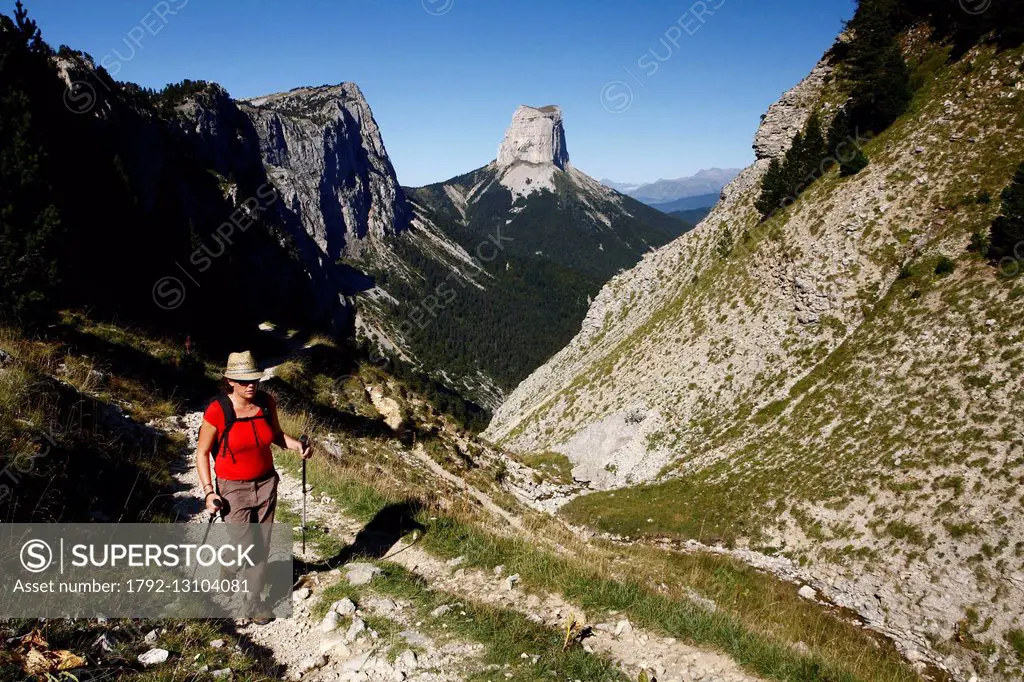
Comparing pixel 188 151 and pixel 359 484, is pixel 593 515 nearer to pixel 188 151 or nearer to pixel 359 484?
pixel 359 484

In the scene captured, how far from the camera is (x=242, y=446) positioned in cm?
745

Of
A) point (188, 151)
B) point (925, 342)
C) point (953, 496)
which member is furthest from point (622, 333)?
point (188, 151)

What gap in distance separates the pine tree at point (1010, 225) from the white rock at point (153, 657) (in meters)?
47.2

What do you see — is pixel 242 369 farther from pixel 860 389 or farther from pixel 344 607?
pixel 860 389

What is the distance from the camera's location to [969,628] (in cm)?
2450

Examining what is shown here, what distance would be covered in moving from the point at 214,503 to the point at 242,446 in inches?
31.8

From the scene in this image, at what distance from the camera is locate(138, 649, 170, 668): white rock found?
5883 mm

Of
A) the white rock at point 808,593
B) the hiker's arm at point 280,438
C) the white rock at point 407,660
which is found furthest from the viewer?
the white rock at point 808,593

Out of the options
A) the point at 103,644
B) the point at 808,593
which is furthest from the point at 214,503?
the point at 808,593

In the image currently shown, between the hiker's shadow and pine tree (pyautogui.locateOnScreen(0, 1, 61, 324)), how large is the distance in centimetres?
1403

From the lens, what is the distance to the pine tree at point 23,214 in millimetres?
17156

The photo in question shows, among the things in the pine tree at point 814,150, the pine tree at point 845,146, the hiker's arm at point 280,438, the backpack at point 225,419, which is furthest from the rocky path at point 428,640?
the pine tree at point 814,150

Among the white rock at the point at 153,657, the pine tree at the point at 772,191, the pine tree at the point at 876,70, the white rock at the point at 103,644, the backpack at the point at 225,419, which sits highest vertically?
the pine tree at the point at 876,70

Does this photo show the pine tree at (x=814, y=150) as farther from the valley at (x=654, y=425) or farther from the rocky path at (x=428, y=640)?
the rocky path at (x=428, y=640)
